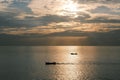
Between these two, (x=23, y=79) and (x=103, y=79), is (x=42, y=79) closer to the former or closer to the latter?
(x=23, y=79)

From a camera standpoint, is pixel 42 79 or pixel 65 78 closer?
pixel 42 79

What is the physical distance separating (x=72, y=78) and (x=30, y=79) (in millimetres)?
22132

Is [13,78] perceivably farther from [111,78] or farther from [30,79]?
[111,78]

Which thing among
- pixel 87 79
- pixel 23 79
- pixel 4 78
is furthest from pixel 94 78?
pixel 4 78

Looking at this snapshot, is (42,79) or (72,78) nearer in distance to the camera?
(42,79)

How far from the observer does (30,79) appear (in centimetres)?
12850

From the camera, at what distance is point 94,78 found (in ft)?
431

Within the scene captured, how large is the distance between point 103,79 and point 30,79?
3578 centimetres

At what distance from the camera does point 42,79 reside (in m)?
126

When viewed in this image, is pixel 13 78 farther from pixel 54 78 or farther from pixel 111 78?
pixel 111 78

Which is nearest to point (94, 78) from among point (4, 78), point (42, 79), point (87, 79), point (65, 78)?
point (87, 79)

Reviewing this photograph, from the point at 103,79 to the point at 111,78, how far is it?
14.7ft

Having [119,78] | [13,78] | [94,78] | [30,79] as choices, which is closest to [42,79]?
[30,79]

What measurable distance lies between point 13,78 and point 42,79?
16811 mm
